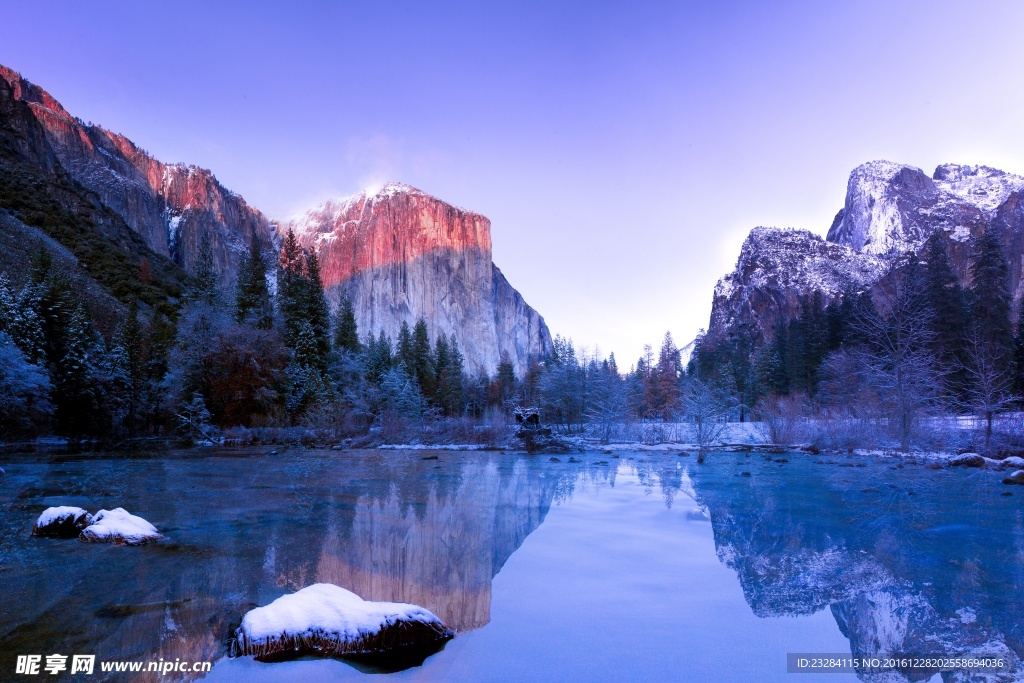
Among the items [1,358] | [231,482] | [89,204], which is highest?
[89,204]

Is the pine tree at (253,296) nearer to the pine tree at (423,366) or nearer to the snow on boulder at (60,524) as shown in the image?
the pine tree at (423,366)

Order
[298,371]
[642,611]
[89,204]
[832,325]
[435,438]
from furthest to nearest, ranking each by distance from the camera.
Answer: [89,204], [832,325], [298,371], [435,438], [642,611]

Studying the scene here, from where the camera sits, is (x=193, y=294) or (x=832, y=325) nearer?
(x=193, y=294)

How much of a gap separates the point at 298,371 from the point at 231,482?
64.0 ft

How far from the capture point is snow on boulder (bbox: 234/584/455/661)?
370 centimetres

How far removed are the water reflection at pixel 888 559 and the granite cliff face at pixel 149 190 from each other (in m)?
73.1

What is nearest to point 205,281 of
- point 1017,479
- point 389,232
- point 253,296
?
point 253,296

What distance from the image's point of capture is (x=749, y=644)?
4.10m

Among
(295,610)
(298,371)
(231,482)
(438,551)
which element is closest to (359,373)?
(298,371)

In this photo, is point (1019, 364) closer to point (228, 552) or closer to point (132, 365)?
point (228, 552)

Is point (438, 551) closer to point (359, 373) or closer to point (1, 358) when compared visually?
point (1, 358)

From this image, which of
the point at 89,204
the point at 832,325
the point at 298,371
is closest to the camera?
the point at 298,371

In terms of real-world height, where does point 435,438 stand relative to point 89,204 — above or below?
below

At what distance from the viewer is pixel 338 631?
12.5 ft
